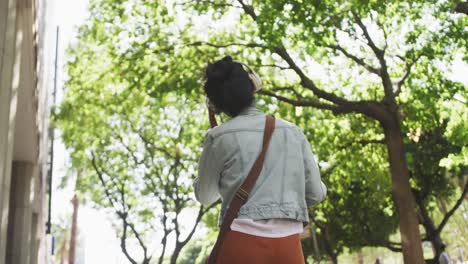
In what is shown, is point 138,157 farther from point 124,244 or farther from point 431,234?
point 431,234

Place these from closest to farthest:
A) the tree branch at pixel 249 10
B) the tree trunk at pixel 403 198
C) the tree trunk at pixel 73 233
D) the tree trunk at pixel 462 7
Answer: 1. the tree trunk at pixel 462 7
2. the tree trunk at pixel 403 198
3. the tree branch at pixel 249 10
4. the tree trunk at pixel 73 233

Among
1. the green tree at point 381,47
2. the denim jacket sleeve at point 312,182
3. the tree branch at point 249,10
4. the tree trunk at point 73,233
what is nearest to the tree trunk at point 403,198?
the green tree at point 381,47

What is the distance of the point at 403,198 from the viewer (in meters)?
12.0

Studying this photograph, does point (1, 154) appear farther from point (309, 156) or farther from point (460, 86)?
point (460, 86)

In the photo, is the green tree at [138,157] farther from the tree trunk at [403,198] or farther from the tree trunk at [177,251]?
the tree trunk at [403,198]

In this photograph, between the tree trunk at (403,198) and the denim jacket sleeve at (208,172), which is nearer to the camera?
the denim jacket sleeve at (208,172)

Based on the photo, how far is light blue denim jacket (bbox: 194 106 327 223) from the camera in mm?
2143

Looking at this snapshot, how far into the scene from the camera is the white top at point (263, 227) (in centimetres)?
208

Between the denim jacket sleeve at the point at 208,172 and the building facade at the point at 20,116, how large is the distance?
2189 millimetres

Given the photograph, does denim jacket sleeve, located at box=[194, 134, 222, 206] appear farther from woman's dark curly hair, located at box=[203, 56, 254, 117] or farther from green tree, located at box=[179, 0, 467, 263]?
green tree, located at box=[179, 0, 467, 263]

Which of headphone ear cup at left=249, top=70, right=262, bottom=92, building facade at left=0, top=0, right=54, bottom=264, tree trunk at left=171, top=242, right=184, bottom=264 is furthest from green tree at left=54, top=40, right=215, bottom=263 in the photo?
headphone ear cup at left=249, top=70, right=262, bottom=92

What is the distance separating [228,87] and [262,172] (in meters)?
0.40

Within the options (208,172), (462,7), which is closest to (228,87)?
(208,172)

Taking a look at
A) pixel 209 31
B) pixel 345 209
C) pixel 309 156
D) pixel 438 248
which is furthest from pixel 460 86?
pixel 345 209
